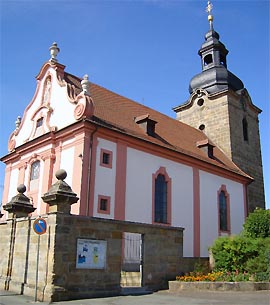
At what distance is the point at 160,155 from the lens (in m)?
20.4

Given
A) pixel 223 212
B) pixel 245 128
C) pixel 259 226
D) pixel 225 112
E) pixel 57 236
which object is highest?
pixel 225 112

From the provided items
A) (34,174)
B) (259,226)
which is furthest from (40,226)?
(259,226)

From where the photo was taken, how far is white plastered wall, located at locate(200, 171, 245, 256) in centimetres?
2234

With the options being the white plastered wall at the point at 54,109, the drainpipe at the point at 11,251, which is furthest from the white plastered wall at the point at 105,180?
the drainpipe at the point at 11,251

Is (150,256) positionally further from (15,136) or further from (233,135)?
(233,135)

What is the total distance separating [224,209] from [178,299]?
14.8 m

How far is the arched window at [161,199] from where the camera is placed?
1967 centimetres

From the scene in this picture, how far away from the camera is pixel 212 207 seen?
23.3 metres

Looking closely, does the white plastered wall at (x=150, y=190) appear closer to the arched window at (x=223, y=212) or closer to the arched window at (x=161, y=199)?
the arched window at (x=161, y=199)

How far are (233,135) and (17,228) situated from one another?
2131 centimetres

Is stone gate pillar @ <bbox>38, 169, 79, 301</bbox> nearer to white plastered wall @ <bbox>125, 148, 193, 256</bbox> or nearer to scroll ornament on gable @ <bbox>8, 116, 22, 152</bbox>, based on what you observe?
A: white plastered wall @ <bbox>125, 148, 193, 256</bbox>

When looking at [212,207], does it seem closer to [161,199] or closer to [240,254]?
[161,199]

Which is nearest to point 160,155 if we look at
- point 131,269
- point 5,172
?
point 131,269

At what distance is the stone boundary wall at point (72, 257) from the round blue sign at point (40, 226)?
41 cm
